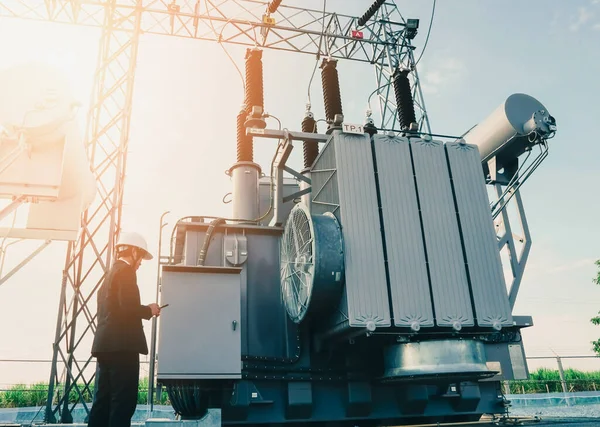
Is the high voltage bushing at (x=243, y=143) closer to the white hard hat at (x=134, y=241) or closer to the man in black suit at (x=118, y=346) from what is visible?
the white hard hat at (x=134, y=241)

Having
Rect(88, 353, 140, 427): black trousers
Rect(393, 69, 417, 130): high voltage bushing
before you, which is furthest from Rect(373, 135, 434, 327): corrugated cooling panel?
Rect(88, 353, 140, 427): black trousers

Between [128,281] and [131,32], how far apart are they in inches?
302

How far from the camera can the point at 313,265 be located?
233 inches

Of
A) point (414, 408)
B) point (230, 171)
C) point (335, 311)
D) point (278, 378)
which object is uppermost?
point (230, 171)

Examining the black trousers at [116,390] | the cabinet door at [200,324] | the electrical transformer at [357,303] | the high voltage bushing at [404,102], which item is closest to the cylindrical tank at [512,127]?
→ the high voltage bushing at [404,102]

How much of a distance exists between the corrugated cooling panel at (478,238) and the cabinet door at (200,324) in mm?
3191

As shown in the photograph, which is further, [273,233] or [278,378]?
[273,233]

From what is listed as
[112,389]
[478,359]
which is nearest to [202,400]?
[112,389]

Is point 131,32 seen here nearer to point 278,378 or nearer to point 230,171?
point 230,171

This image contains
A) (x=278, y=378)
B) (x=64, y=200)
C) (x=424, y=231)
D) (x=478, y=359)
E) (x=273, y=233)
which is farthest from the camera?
(x=273, y=233)

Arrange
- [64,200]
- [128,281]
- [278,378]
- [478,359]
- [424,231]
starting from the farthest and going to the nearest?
[278,378], [424,231], [478,359], [64,200], [128,281]

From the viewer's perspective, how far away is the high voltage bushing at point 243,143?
968 centimetres

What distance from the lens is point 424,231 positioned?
251 inches

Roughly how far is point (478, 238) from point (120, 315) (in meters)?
4.75
